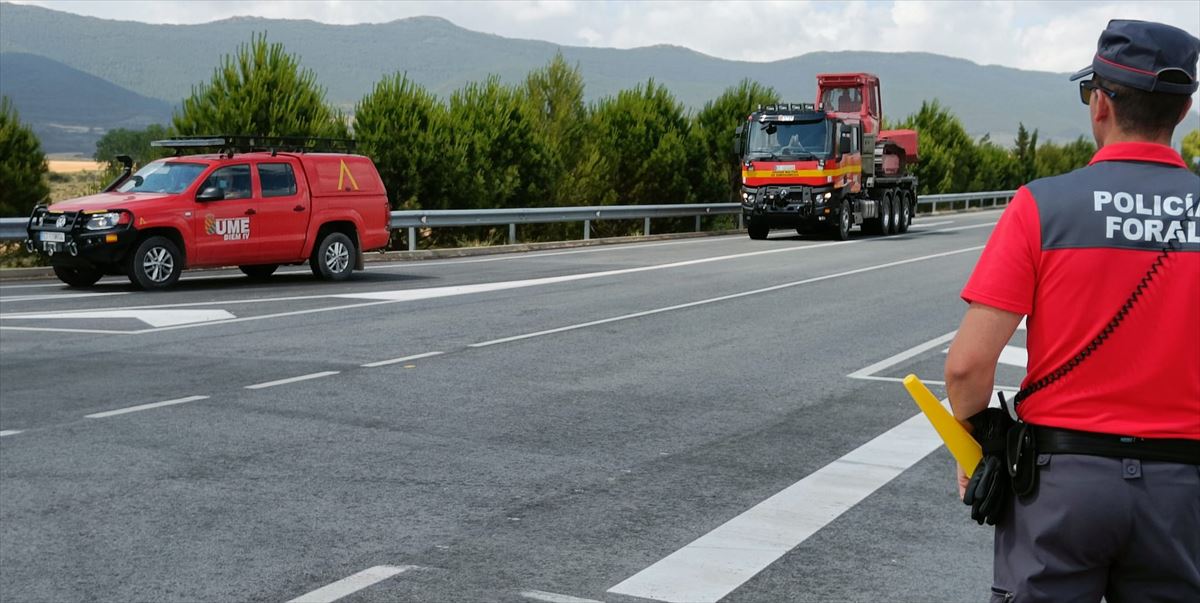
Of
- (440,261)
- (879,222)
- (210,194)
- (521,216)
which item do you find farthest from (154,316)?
(879,222)

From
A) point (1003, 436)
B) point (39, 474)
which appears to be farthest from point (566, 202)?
point (1003, 436)

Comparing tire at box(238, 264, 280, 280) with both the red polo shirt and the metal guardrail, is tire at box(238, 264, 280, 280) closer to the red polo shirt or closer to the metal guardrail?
the metal guardrail

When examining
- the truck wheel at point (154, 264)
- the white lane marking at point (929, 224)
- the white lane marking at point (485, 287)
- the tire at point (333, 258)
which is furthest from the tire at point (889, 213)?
the truck wheel at point (154, 264)

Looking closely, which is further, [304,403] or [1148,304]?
[304,403]

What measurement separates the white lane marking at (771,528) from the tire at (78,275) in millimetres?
13088

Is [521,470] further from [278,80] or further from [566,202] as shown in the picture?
[566,202]

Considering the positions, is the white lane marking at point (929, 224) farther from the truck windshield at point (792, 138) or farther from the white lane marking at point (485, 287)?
the white lane marking at point (485, 287)

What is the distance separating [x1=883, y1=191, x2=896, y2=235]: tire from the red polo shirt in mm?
35354

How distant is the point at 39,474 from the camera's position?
738 centimetres

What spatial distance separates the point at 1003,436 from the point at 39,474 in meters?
5.79

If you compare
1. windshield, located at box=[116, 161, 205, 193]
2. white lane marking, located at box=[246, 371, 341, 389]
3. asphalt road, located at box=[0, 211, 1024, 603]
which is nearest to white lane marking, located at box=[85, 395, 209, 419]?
asphalt road, located at box=[0, 211, 1024, 603]

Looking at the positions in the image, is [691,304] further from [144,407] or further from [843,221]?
[843,221]

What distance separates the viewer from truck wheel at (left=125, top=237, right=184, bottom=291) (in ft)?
58.7

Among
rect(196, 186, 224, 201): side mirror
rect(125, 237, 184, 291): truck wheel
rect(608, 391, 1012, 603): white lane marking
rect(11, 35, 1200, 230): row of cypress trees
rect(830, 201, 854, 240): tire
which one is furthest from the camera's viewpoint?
rect(830, 201, 854, 240): tire
